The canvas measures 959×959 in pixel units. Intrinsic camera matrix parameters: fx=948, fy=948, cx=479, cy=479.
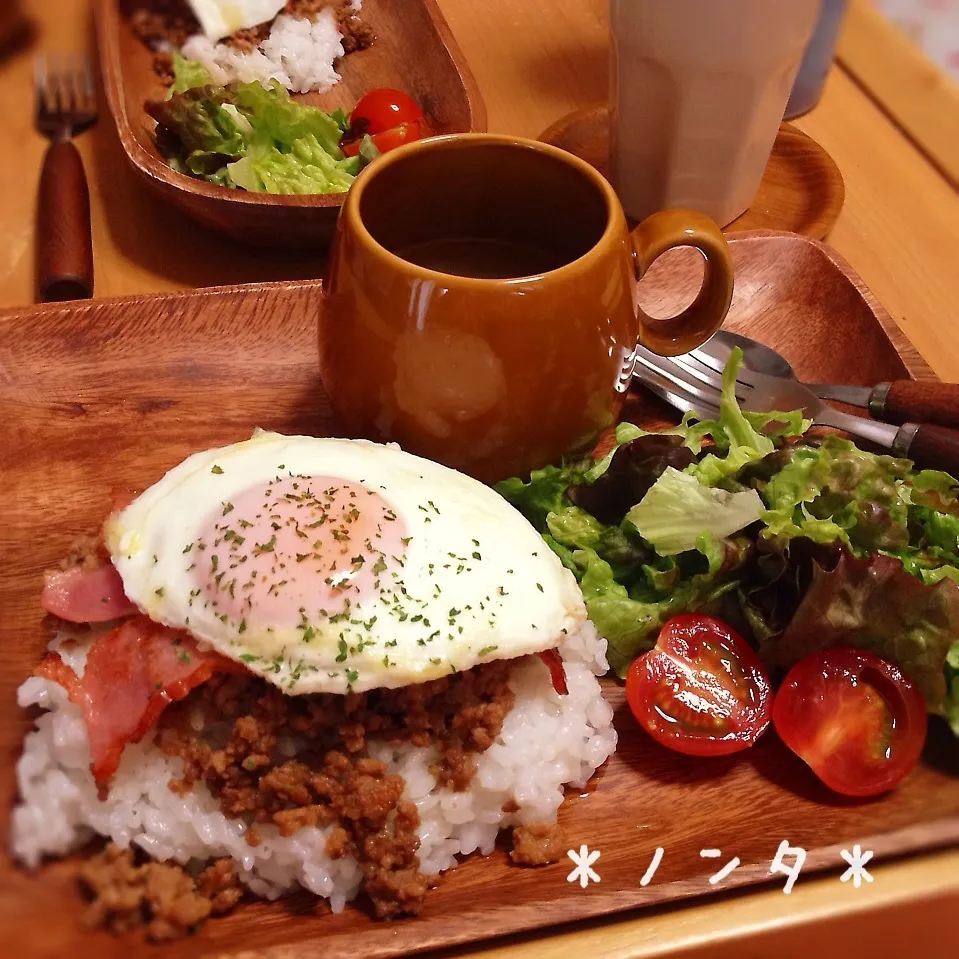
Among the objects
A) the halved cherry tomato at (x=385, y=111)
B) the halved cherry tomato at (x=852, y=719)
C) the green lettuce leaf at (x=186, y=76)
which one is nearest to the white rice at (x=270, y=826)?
the halved cherry tomato at (x=852, y=719)

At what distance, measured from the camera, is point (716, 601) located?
128cm

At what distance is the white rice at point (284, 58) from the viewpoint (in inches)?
96.7

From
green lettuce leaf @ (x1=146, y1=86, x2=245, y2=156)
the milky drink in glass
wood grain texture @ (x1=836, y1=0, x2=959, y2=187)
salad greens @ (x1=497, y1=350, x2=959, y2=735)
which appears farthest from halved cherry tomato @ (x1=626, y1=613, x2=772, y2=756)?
wood grain texture @ (x1=836, y1=0, x2=959, y2=187)

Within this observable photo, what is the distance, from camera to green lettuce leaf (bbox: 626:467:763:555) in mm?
1272

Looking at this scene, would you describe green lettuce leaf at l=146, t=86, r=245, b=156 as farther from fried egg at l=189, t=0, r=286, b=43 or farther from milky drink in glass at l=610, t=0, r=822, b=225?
milky drink in glass at l=610, t=0, r=822, b=225

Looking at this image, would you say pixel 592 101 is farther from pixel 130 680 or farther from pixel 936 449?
pixel 130 680

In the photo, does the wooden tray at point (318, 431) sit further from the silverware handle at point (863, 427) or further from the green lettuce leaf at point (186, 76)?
the green lettuce leaf at point (186, 76)

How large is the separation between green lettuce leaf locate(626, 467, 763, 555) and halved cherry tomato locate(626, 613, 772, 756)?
0.35ft

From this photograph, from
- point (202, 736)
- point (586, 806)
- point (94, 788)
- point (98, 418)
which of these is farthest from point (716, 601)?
point (98, 418)

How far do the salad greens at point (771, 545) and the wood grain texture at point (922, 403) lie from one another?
13 centimetres

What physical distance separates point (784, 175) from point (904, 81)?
2.53ft

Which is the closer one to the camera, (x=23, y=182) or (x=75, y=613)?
(x=75, y=613)

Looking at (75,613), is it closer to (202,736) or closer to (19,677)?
(19,677)

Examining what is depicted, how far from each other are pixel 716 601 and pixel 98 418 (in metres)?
0.99
